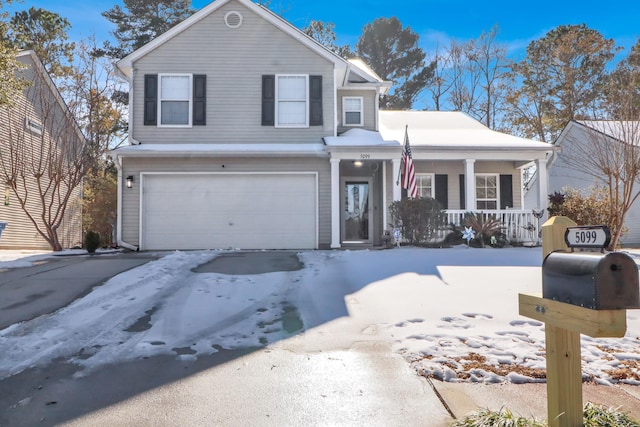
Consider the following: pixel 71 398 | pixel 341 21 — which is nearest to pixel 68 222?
pixel 71 398

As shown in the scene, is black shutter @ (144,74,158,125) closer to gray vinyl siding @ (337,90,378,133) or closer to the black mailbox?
gray vinyl siding @ (337,90,378,133)

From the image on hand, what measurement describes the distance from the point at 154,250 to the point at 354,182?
5916mm

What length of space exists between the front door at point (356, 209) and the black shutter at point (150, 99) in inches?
220

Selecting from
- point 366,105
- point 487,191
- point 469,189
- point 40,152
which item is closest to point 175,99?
point 40,152

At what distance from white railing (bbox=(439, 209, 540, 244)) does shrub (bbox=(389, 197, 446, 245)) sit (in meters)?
1.17

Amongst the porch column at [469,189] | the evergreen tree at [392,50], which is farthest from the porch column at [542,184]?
the evergreen tree at [392,50]

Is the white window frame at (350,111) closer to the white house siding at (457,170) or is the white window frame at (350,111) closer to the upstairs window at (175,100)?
the white house siding at (457,170)

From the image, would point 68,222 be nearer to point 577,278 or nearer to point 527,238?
point 527,238

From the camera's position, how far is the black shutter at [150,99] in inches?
481

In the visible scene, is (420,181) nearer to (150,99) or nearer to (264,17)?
(264,17)

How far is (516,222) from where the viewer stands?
11.9 m

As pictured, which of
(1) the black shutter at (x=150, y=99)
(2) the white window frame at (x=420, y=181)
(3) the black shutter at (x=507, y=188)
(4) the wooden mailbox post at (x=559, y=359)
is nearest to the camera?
(4) the wooden mailbox post at (x=559, y=359)

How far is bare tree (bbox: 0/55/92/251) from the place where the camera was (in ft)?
40.8

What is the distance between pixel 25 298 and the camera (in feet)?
18.3
